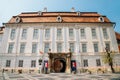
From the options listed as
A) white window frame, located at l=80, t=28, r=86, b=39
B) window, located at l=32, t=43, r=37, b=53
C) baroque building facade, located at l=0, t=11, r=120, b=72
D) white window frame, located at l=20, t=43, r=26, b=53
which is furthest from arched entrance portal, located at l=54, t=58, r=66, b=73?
white window frame, located at l=20, t=43, r=26, b=53

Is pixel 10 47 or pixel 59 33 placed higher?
pixel 59 33

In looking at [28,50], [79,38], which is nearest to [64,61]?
[79,38]

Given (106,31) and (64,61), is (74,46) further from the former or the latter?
(106,31)

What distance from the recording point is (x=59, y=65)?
1049 inches

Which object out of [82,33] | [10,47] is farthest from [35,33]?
[82,33]

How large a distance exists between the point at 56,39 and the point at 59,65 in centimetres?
543

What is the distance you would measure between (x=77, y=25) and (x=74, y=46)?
15.9 feet

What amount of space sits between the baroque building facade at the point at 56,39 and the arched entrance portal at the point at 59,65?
1.02ft

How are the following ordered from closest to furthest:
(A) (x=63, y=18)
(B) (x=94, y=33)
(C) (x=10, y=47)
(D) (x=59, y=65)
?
(C) (x=10, y=47), (D) (x=59, y=65), (B) (x=94, y=33), (A) (x=63, y=18)

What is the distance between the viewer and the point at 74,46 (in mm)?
26453

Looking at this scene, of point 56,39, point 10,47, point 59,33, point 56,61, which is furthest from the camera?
point 59,33

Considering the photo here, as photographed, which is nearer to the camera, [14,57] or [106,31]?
[14,57]

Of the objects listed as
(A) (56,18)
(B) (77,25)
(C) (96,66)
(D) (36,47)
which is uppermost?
(A) (56,18)

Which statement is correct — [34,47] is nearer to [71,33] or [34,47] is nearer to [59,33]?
[59,33]
